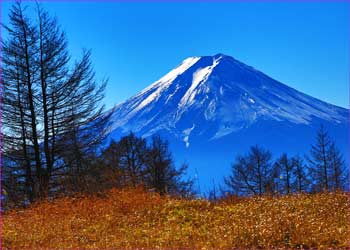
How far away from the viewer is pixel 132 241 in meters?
8.03

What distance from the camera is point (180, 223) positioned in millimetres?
9492

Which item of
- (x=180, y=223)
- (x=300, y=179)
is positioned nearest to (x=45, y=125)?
(x=180, y=223)

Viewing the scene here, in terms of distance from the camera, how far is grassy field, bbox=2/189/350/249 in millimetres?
7324

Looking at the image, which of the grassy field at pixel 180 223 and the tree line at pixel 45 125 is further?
the tree line at pixel 45 125

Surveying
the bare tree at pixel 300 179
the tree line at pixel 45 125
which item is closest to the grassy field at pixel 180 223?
the tree line at pixel 45 125

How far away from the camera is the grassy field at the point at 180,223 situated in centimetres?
732

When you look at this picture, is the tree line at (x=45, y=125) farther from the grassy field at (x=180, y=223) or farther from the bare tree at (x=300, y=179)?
the bare tree at (x=300, y=179)

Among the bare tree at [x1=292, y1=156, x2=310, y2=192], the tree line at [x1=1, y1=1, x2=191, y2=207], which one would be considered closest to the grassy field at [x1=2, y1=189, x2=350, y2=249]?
the tree line at [x1=1, y1=1, x2=191, y2=207]

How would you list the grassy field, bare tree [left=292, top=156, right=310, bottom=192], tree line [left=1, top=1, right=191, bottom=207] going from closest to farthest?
the grassy field, tree line [left=1, top=1, right=191, bottom=207], bare tree [left=292, top=156, right=310, bottom=192]

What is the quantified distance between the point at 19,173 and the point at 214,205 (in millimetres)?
10272

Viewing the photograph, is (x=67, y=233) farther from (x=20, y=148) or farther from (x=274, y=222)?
(x=20, y=148)

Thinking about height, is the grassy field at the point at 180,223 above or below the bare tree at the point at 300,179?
below

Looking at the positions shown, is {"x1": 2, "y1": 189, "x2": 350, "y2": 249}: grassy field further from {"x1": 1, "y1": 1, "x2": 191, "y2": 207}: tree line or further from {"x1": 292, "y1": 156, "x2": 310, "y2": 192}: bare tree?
{"x1": 292, "y1": 156, "x2": 310, "y2": 192}: bare tree

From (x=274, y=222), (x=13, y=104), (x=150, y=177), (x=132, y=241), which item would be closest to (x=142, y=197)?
(x=132, y=241)
